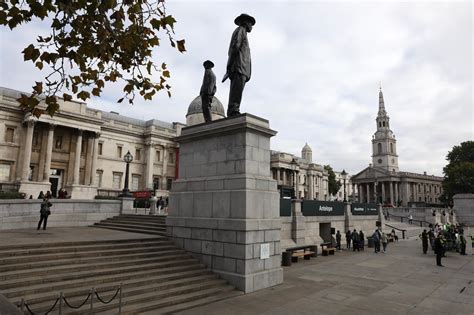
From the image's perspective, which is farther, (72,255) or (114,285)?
(72,255)

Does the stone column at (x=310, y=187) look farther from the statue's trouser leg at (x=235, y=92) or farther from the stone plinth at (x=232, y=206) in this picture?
the statue's trouser leg at (x=235, y=92)

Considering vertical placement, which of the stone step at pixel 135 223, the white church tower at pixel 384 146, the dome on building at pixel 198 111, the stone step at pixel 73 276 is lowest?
the stone step at pixel 73 276

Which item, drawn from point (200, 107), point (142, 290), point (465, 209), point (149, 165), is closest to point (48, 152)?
point (149, 165)

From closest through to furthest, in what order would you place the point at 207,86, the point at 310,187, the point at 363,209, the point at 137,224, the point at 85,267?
the point at 85,267
the point at 207,86
the point at 137,224
the point at 363,209
the point at 310,187

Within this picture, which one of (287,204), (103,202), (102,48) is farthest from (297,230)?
(102,48)

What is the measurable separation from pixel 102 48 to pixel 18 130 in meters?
47.7

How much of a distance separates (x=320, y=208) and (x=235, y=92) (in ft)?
47.2

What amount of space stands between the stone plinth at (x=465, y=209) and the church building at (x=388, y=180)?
1843 inches

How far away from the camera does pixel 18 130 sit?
4466 centimetres

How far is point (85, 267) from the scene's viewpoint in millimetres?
9555

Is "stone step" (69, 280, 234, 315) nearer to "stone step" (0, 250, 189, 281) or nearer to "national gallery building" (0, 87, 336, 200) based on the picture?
"stone step" (0, 250, 189, 281)

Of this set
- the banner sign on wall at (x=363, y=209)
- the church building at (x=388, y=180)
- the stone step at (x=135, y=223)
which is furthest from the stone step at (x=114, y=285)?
the church building at (x=388, y=180)

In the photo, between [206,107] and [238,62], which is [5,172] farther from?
[238,62]

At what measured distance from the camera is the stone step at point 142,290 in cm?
748
